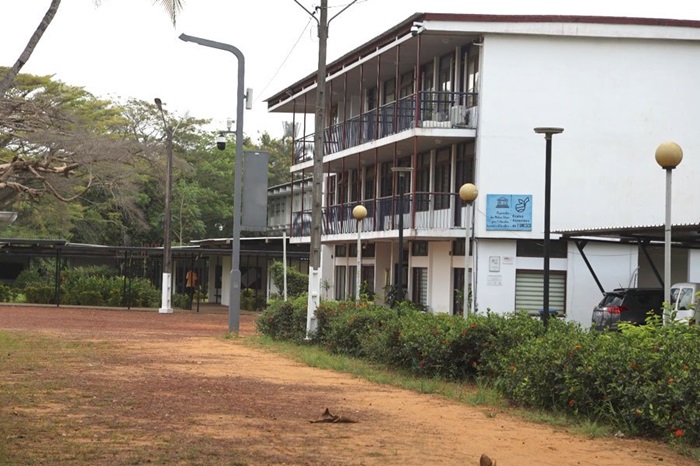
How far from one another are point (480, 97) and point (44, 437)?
2096 centimetres

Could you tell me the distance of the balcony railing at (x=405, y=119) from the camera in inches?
1223

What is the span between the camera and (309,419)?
1267 cm

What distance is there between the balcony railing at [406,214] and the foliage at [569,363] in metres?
11.0

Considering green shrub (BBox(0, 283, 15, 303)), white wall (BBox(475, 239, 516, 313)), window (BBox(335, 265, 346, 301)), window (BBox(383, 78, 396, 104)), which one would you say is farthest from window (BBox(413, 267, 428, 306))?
green shrub (BBox(0, 283, 15, 303))

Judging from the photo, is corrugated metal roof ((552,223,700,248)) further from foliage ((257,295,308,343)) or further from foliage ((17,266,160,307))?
foliage ((17,266,160,307))

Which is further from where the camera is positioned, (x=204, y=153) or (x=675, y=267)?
(x=204, y=153)

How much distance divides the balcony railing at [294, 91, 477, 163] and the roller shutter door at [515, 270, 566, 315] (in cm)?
435

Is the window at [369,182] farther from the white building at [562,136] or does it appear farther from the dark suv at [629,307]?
the dark suv at [629,307]

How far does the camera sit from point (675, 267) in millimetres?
31109

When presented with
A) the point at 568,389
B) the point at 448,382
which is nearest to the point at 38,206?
the point at 448,382

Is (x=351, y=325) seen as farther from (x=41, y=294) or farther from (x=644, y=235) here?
(x=41, y=294)

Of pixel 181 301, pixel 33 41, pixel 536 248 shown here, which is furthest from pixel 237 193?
pixel 181 301

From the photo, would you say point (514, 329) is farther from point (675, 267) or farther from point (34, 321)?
point (34, 321)

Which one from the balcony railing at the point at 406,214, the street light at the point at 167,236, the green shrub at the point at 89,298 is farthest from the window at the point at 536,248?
the green shrub at the point at 89,298
